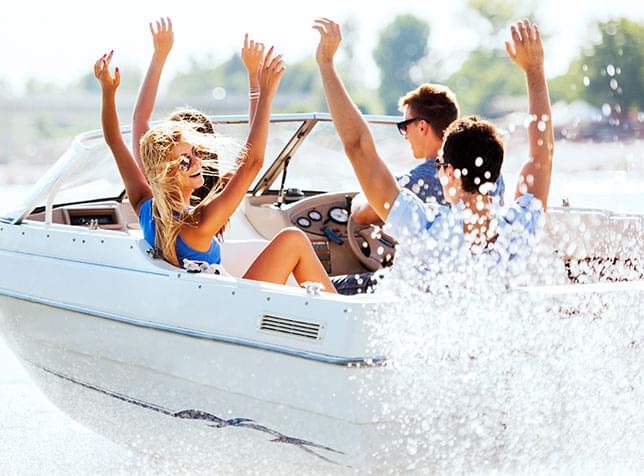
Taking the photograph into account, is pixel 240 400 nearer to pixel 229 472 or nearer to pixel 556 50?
pixel 229 472

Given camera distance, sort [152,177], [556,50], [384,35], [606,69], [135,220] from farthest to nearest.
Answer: [384,35] < [556,50] < [606,69] < [135,220] < [152,177]

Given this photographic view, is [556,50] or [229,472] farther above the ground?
[556,50]

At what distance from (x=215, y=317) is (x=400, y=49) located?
252ft

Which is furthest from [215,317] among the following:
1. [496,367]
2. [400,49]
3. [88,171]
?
[400,49]

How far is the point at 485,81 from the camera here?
68.8 metres

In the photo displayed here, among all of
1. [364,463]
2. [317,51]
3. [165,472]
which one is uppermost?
[317,51]

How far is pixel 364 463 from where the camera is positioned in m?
3.24

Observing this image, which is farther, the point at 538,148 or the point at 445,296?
the point at 538,148

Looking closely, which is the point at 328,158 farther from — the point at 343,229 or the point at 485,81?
the point at 485,81

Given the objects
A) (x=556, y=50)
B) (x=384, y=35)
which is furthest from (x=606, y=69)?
(x=384, y=35)

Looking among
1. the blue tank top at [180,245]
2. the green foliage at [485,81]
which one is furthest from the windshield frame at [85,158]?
the green foliage at [485,81]

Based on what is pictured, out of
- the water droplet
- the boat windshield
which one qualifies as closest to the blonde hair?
the boat windshield

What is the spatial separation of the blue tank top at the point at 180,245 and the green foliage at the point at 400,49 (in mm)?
71843

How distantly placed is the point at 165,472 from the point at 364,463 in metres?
1.20
